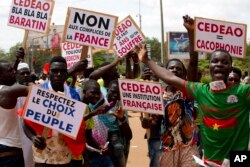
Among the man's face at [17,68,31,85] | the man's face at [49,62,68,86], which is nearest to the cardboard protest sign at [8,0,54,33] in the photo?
the man's face at [17,68,31,85]

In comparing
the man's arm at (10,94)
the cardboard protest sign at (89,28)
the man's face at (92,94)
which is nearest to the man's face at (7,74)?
the man's arm at (10,94)

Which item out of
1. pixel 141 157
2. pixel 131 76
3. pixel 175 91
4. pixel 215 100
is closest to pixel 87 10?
pixel 131 76

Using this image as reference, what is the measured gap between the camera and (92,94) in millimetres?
5840

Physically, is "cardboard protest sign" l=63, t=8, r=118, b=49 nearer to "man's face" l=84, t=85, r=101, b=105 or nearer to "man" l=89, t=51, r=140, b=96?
"man" l=89, t=51, r=140, b=96

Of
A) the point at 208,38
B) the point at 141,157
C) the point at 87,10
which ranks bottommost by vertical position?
the point at 141,157

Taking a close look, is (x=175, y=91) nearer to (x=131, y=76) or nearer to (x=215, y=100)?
(x=215, y=100)

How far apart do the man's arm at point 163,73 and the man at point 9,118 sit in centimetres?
119

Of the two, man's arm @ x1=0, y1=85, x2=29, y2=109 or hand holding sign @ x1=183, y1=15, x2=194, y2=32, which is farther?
man's arm @ x1=0, y1=85, x2=29, y2=109

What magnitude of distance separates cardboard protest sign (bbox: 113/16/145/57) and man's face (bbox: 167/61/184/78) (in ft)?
7.86

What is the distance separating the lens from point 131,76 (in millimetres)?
7016

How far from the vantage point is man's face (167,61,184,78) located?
5.15 meters

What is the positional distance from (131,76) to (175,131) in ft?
7.09

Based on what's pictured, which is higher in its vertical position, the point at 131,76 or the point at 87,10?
the point at 87,10

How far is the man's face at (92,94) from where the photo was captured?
5.83m
